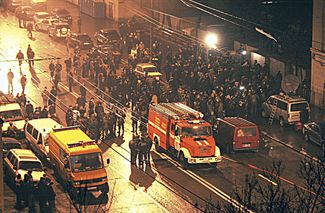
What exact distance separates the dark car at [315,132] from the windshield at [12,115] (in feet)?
44.1

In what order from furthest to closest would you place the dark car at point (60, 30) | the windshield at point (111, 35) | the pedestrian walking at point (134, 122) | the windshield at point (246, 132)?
the dark car at point (60, 30), the windshield at point (111, 35), the pedestrian walking at point (134, 122), the windshield at point (246, 132)

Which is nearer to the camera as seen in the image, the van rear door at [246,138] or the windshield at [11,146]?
the windshield at [11,146]

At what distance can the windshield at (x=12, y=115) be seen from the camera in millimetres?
48281

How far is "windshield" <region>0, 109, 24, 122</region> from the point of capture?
4828 cm

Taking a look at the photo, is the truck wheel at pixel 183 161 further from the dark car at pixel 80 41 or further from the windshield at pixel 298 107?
the dark car at pixel 80 41

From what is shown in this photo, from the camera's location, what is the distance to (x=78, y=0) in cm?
8525

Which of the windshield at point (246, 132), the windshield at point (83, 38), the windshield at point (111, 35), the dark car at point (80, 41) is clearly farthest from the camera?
the windshield at point (111, 35)

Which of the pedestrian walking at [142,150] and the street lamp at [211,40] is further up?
the street lamp at [211,40]

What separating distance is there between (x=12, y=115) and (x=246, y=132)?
1137 centimetres

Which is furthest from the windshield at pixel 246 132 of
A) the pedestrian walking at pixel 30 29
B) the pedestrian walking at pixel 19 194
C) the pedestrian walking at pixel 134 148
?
the pedestrian walking at pixel 30 29

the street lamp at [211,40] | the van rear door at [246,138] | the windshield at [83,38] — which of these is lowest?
the van rear door at [246,138]

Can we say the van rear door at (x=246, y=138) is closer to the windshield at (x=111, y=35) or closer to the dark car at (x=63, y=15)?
the windshield at (x=111, y=35)

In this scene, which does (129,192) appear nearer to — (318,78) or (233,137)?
(233,137)

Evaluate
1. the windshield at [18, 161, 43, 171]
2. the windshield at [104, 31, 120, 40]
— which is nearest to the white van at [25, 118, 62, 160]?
the windshield at [18, 161, 43, 171]
